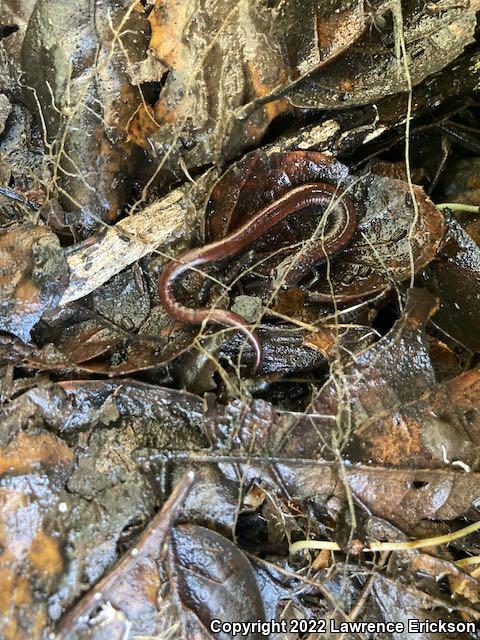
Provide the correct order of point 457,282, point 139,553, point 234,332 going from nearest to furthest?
point 139,553 < point 234,332 < point 457,282

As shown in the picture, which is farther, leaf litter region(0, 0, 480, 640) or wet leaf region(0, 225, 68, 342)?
wet leaf region(0, 225, 68, 342)

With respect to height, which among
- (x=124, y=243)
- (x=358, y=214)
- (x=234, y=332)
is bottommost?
(x=234, y=332)

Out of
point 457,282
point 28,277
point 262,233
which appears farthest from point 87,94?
point 457,282

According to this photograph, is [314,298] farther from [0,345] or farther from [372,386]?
[0,345]

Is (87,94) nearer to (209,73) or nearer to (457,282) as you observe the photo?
(209,73)

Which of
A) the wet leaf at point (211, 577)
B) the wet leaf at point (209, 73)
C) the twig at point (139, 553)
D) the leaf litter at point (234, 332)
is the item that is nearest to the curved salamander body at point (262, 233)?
the leaf litter at point (234, 332)

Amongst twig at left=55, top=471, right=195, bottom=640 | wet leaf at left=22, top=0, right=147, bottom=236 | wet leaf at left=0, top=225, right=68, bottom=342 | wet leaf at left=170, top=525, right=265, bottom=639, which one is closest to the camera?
twig at left=55, top=471, right=195, bottom=640

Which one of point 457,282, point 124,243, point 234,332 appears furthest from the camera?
point 457,282

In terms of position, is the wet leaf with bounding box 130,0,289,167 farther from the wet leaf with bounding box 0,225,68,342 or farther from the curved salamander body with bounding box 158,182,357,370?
the wet leaf with bounding box 0,225,68,342

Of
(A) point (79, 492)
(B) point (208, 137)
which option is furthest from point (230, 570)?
(B) point (208, 137)

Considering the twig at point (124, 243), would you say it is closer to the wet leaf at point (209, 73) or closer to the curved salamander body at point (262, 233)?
the curved salamander body at point (262, 233)

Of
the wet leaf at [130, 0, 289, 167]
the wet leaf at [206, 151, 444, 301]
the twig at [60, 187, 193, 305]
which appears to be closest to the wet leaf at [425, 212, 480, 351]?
the wet leaf at [206, 151, 444, 301]

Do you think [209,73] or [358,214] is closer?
[209,73]
